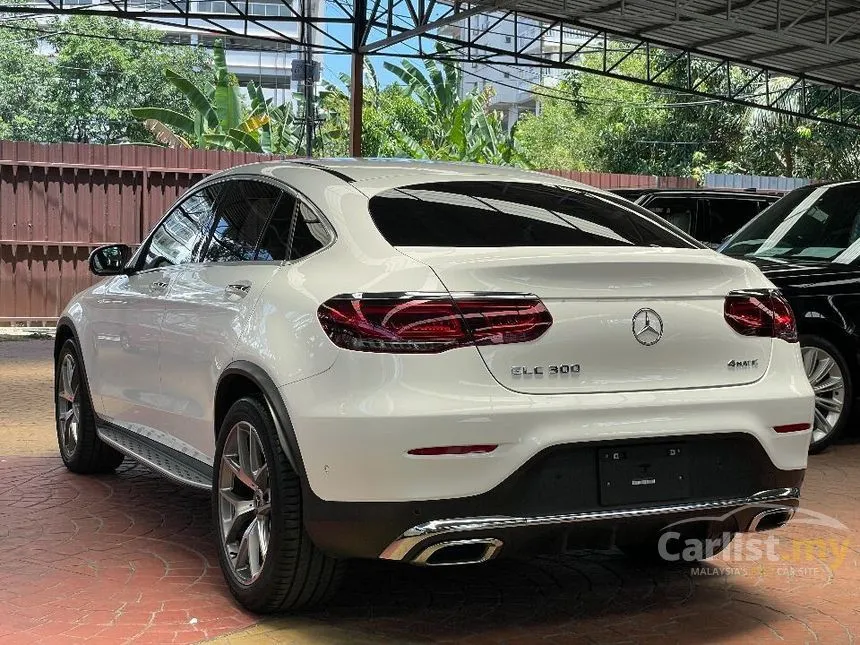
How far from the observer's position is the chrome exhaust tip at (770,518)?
423 centimetres

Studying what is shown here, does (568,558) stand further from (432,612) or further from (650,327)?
(650,327)

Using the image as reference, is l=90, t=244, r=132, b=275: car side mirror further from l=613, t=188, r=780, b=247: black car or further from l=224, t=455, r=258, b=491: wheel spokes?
l=613, t=188, r=780, b=247: black car

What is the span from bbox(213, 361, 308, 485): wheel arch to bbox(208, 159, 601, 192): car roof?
2.78 ft

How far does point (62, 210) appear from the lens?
17391mm

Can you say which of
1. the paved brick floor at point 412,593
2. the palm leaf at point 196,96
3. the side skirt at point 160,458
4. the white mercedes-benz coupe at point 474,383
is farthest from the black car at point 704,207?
the palm leaf at point 196,96

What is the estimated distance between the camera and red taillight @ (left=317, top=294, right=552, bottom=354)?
3779mm

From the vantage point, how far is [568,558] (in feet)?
17.5

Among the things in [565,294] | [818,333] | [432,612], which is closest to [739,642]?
[432,612]

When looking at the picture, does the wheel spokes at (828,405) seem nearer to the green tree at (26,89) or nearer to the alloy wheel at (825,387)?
the alloy wheel at (825,387)

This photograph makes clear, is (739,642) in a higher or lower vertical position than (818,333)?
lower

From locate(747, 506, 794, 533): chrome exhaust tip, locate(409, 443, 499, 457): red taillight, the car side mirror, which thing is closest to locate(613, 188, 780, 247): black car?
the car side mirror

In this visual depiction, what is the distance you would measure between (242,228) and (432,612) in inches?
71.7

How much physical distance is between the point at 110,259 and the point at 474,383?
3.21 m

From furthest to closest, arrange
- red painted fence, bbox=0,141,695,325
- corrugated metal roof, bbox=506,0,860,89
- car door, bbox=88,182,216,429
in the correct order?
corrugated metal roof, bbox=506,0,860,89 < red painted fence, bbox=0,141,695,325 < car door, bbox=88,182,216,429
